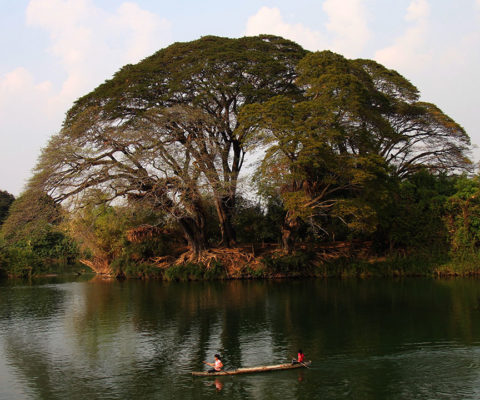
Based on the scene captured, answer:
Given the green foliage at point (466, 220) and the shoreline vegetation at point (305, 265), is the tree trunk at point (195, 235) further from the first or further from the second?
the green foliage at point (466, 220)

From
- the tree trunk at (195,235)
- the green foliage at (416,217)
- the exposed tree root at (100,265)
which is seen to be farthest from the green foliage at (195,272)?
the green foliage at (416,217)

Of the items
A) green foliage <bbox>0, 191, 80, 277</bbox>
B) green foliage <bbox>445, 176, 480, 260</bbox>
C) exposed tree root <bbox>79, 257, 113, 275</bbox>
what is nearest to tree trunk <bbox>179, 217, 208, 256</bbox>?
exposed tree root <bbox>79, 257, 113, 275</bbox>

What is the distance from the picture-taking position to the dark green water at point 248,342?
11.8 meters

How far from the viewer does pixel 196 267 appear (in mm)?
32812

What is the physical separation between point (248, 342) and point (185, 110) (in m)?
17.9

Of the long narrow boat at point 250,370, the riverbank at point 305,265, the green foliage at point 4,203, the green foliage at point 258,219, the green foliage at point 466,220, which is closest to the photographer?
the long narrow boat at point 250,370

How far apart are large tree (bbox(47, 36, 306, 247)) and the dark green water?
6.93 m

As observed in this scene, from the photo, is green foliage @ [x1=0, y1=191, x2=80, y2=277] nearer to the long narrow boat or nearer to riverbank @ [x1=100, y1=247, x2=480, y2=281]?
riverbank @ [x1=100, y1=247, x2=480, y2=281]

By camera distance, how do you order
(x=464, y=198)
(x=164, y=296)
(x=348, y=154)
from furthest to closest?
Answer: (x=464, y=198) → (x=348, y=154) → (x=164, y=296)

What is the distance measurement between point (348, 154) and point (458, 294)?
9.53 m

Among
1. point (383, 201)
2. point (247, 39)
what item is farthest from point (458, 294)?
point (247, 39)

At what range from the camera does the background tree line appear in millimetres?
28500

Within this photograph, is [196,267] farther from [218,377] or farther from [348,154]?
[218,377]

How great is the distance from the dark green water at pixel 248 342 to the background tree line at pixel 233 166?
5287 mm
